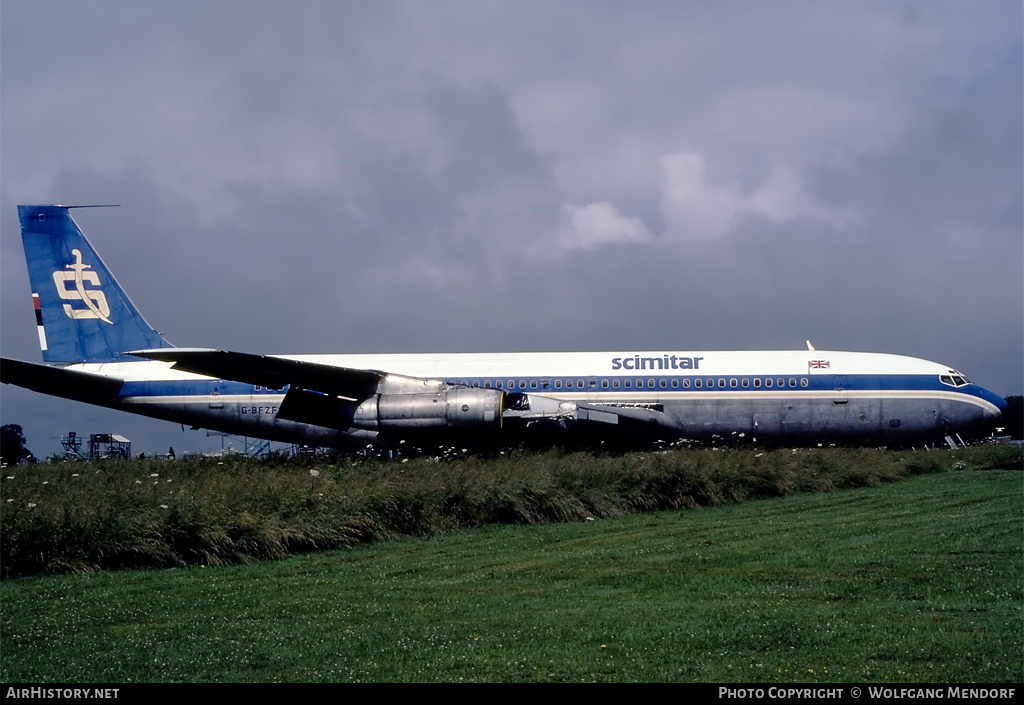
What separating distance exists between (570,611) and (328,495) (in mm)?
6659

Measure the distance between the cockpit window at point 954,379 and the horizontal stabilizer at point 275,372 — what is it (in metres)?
16.0

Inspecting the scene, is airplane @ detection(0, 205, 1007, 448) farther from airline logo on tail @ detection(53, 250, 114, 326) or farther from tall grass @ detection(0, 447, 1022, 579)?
tall grass @ detection(0, 447, 1022, 579)

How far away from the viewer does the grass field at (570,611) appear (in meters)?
6.93

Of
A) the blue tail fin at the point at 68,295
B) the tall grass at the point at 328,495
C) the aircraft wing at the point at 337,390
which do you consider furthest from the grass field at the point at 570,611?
the blue tail fin at the point at 68,295

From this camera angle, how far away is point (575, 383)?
2584cm

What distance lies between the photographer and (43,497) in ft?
42.9

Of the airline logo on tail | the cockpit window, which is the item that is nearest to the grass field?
the cockpit window

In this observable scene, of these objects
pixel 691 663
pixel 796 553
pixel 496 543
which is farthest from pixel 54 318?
pixel 691 663

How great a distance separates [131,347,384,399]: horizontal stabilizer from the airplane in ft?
2.11

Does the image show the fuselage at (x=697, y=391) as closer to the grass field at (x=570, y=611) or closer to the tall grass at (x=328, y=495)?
the tall grass at (x=328, y=495)

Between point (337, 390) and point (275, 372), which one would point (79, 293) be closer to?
Answer: point (275, 372)

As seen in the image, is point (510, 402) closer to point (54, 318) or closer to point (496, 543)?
point (496, 543)
